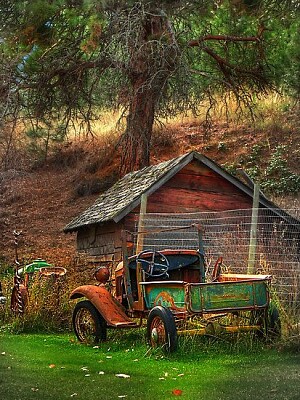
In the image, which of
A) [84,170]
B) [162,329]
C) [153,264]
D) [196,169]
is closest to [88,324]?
[153,264]

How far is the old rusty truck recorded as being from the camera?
8.45 metres

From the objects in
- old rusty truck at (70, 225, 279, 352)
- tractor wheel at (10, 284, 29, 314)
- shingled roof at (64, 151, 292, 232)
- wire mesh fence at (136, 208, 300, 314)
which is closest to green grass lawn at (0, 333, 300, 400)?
old rusty truck at (70, 225, 279, 352)

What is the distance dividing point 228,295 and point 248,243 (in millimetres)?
3675

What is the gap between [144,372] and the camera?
7371 millimetres

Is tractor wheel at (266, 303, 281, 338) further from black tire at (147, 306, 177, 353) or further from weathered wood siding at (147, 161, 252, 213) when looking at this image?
weathered wood siding at (147, 161, 252, 213)

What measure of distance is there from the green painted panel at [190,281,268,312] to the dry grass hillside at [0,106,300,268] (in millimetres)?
Result: 14157

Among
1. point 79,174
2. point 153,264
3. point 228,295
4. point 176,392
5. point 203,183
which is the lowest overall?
point 176,392

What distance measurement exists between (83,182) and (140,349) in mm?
18462

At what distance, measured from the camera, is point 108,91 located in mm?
19422

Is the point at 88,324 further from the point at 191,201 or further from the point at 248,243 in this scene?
the point at 191,201

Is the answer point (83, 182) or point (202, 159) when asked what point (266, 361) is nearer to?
point (202, 159)

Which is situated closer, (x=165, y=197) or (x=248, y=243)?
(x=248, y=243)

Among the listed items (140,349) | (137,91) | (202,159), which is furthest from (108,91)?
(140,349)

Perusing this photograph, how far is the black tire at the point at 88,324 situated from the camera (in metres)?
9.65
